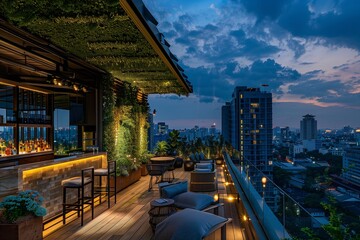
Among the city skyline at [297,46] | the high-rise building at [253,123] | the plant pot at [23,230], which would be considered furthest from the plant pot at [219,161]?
the high-rise building at [253,123]

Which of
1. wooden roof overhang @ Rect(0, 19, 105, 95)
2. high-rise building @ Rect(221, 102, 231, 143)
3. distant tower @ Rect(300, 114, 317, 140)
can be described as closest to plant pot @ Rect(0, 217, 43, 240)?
wooden roof overhang @ Rect(0, 19, 105, 95)

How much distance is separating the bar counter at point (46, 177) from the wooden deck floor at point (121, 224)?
1.72 feet

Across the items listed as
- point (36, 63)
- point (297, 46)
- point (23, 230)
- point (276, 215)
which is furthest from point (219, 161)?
point (297, 46)

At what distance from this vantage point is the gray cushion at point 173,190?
5.50 metres

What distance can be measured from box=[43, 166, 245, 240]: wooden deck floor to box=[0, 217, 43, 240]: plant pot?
Answer: 2.25 ft

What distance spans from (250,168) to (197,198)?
5.97 ft

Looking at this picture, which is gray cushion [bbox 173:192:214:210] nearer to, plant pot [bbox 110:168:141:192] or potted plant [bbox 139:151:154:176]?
plant pot [bbox 110:168:141:192]

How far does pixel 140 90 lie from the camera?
521 inches

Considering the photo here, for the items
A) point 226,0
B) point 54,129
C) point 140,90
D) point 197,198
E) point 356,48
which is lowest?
point 197,198

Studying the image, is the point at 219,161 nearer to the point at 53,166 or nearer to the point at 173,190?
the point at 173,190

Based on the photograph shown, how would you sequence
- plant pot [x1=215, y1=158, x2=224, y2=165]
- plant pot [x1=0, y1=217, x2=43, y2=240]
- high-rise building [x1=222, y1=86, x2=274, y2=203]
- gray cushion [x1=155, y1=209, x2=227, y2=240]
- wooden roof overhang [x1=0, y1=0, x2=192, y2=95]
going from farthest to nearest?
high-rise building [x1=222, y1=86, x2=274, y2=203] < plant pot [x1=215, y1=158, x2=224, y2=165] < wooden roof overhang [x1=0, y1=0, x2=192, y2=95] < plant pot [x1=0, y1=217, x2=43, y2=240] < gray cushion [x1=155, y1=209, x2=227, y2=240]

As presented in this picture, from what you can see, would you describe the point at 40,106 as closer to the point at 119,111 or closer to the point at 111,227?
Answer: the point at 119,111

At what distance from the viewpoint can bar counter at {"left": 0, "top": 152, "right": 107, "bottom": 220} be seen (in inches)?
178

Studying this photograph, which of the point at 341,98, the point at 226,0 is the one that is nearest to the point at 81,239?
the point at 226,0
